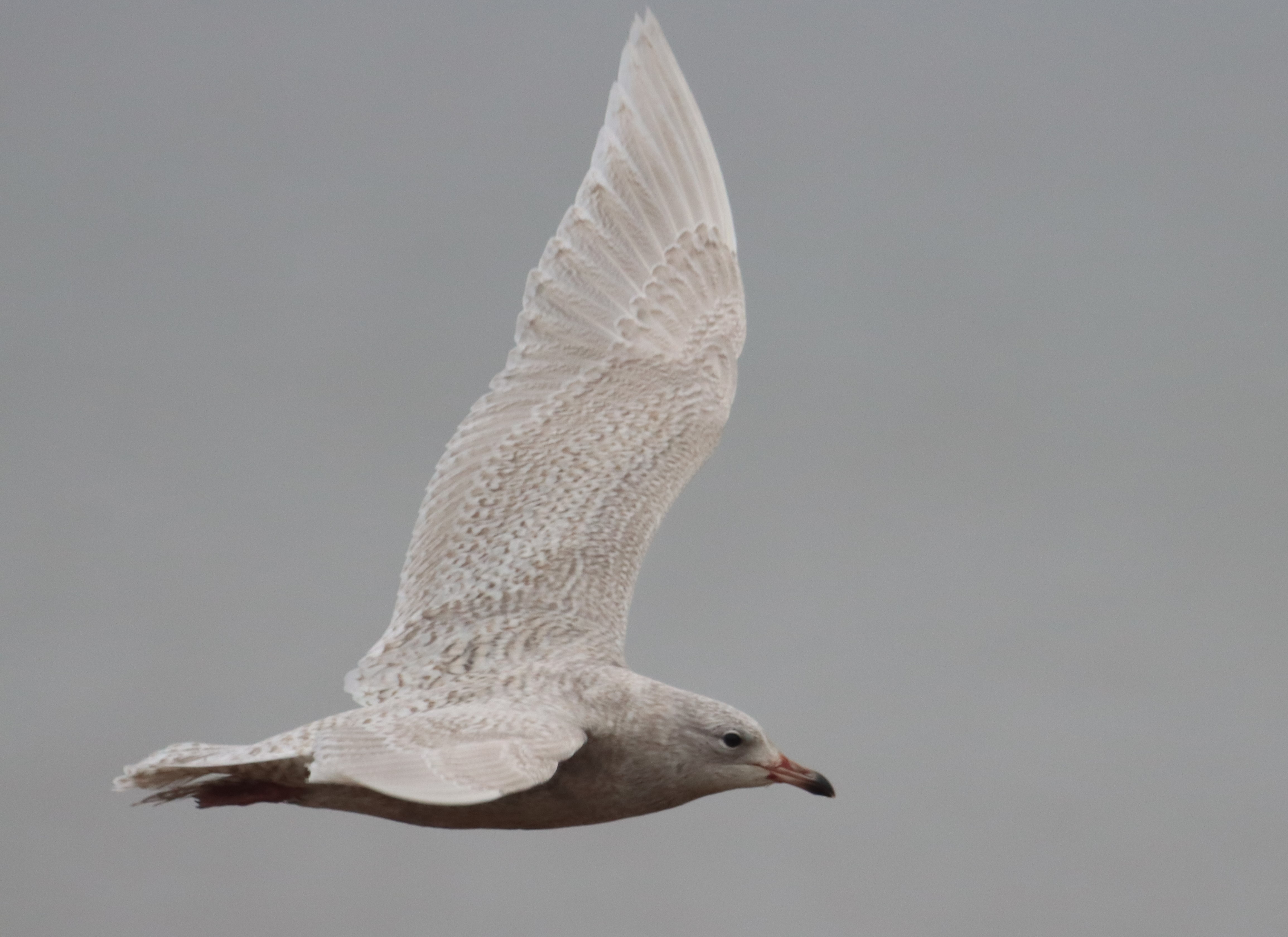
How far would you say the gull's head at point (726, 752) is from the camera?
267 inches

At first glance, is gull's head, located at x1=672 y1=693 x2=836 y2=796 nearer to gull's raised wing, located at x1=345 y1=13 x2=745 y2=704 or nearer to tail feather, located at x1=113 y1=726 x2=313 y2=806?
gull's raised wing, located at x1=345 y1=13 x2=745 y2=704

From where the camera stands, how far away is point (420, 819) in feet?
21.5

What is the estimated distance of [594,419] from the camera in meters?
8.53

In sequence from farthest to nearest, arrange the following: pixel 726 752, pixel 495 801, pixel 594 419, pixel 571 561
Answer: pixel 594 419 < pixel 571 561 < pixel 726 752 < pixel 495 801

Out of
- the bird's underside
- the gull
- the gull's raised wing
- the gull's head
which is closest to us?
the gull

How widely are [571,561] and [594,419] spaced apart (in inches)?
35.6

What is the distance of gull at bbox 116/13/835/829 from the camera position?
6.37 m

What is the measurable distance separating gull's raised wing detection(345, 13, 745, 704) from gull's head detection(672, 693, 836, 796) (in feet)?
2.28

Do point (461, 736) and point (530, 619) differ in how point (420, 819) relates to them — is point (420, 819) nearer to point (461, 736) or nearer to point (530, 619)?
point (461, 736)

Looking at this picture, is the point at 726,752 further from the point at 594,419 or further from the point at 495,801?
the point at 594,419

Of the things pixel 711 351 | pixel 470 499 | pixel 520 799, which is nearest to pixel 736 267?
pixel 711 351

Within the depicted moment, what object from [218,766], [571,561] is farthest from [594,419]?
[218,766]

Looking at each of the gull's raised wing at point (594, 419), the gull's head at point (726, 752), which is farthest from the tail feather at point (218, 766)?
the gull's head at point (726, 752)

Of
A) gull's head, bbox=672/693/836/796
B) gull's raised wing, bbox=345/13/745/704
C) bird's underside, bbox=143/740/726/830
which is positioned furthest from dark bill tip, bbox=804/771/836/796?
gull's raised wing, bbox=345/13/745/704
